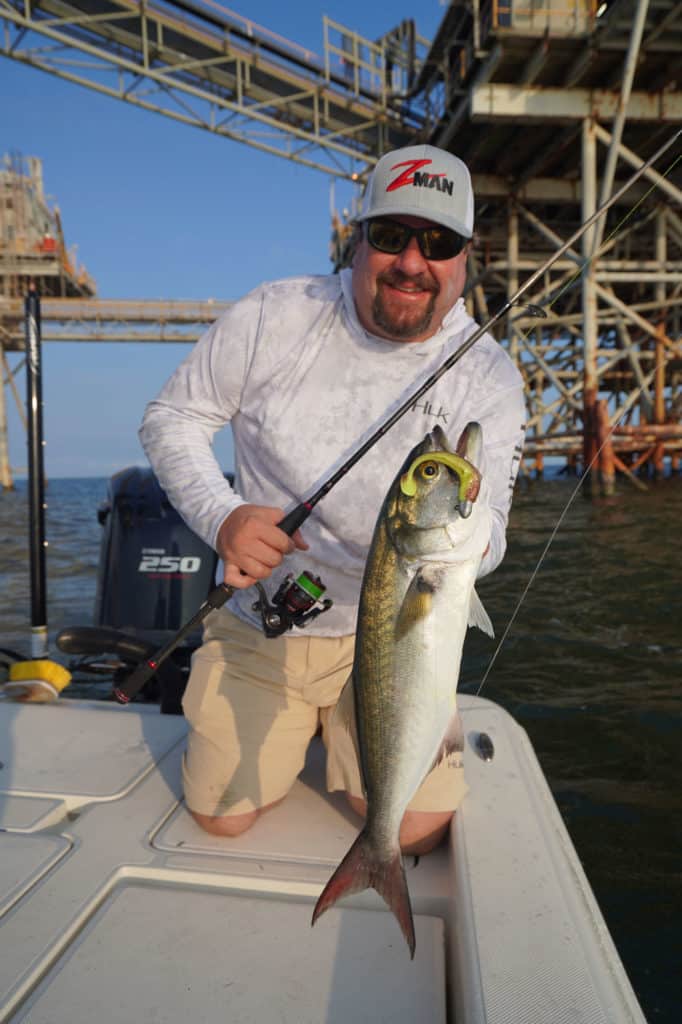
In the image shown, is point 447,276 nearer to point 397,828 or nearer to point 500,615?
point 397,828

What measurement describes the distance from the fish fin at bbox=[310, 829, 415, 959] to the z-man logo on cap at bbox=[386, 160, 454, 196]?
2.40 m

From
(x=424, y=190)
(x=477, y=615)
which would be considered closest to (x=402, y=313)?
(x=424, y=190)

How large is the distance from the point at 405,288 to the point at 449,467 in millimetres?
1357

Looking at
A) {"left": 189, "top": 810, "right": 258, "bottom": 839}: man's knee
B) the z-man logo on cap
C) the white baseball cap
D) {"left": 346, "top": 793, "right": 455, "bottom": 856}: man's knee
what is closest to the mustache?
the white baseball cap

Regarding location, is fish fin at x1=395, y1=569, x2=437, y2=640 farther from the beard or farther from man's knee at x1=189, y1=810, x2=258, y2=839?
the beard

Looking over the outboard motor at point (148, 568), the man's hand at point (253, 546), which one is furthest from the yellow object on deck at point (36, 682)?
the man's hand at point (253, 546)

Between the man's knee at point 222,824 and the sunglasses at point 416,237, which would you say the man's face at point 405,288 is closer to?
the sunglasses at point 416,237

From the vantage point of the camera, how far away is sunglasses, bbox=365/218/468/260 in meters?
2.80

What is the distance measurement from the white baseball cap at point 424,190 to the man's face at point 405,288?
0.18 ft

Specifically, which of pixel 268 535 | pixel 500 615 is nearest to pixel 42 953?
pixel 268 535

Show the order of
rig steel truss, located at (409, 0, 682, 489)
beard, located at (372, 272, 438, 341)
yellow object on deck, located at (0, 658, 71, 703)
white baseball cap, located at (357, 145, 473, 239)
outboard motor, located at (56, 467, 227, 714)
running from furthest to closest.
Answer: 1. rig steel truss, located at (409, 0, 682, 489)
2. outboard motor, located at (56, 467, 227, 714)
3. yellow object on deck, located at (0, 658, 71, 703)
4. beard, located at (372, 272, 438, 341)
5. white baseball cap, located at (357, 145, 473, 239)

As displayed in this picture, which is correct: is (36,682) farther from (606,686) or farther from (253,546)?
(606,686)

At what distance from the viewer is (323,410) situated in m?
2.97

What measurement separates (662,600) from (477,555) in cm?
622
